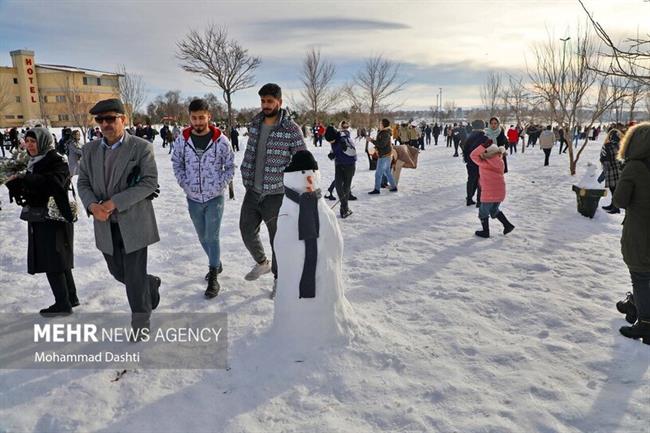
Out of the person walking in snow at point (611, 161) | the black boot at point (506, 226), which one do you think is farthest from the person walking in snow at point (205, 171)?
the person walking in snow at point (611, 161)

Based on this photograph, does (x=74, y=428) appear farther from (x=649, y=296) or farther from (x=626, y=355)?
(x=649, y=296)

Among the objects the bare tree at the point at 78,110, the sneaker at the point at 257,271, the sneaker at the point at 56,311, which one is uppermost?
the bare tree at the point at 78,110

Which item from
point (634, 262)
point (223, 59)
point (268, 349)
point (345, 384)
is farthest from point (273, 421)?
point (223, 59)

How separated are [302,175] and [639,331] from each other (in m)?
2.94

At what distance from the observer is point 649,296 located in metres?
3.17

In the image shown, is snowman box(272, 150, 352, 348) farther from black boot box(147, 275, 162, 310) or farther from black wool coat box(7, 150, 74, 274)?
black wool coat box(7, 150, 74, 274)

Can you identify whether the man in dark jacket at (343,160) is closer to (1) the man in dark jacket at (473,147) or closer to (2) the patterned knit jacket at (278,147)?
(1) the man in dark jacket at (473,147)

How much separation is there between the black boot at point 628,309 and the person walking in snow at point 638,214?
0.27 metres

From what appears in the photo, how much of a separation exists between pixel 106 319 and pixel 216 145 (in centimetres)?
190

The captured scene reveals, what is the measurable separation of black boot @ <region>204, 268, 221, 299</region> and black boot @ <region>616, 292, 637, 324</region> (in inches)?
150

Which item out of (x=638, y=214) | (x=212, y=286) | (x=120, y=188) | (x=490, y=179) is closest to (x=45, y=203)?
(x=120, y=188)

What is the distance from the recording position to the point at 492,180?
5.95 m

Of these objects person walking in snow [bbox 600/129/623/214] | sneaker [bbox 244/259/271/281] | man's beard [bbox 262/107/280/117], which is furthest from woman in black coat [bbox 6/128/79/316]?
person walking in snow [bbox 600/129/623/214]

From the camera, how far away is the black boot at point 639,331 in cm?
315
